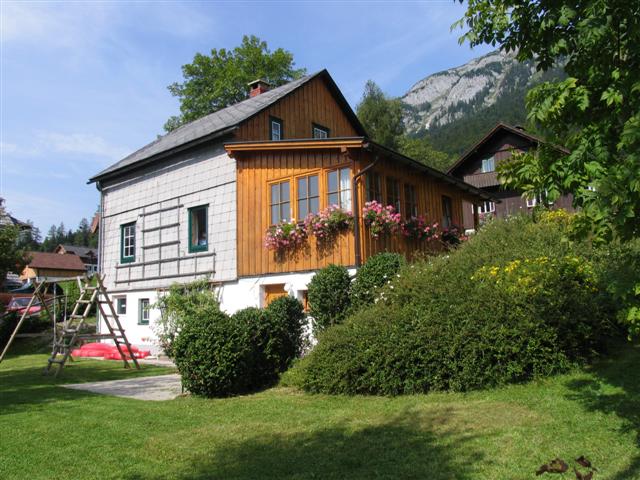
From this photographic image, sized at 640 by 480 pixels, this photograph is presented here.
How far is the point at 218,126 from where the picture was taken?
1766 centimetres

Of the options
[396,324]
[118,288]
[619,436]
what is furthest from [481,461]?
[118,288]

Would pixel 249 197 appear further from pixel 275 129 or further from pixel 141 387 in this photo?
pixel 141 387

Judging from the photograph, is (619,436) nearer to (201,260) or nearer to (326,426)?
(326,426)

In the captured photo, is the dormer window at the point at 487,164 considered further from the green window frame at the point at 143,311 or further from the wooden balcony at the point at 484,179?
the green window frame at the point at 143,311

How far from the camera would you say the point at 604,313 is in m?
7.79

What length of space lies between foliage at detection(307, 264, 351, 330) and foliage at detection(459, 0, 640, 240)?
6.35 m

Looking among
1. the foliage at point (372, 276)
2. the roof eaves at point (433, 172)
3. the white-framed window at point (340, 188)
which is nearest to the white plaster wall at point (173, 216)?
the white-framed window at point (340, 188)

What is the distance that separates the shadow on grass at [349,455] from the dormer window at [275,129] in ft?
44.1

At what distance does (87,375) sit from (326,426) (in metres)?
8.52

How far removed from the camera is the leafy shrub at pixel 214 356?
8.59 metres

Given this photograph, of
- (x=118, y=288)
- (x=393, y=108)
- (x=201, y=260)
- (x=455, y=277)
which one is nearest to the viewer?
(x=455, y=277)

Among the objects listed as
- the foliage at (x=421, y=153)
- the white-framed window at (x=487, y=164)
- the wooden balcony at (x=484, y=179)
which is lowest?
the wooden balcony at (x=484, y=179)

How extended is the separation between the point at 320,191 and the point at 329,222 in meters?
0.94

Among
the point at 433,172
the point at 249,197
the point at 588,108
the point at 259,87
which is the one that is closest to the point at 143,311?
the point at 249,197
